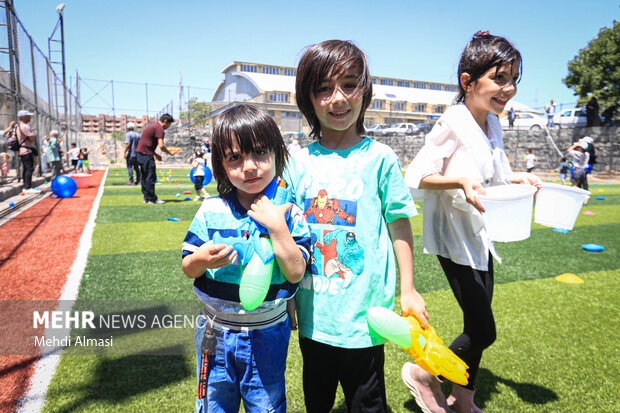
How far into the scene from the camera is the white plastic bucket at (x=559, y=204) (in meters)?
2.43

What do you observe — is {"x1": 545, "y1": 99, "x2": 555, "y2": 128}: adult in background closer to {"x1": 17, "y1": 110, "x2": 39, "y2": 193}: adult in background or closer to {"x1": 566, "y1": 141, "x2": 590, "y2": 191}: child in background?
{"x1": 566, "y1": 141, "x2": 590, "y2": 191}: child in background

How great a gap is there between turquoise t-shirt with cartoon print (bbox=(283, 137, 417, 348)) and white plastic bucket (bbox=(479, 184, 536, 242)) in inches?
25.2

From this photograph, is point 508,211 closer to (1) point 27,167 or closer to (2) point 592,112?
(1) point 27,167

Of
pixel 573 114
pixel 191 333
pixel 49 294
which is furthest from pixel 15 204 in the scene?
pixel 573 114

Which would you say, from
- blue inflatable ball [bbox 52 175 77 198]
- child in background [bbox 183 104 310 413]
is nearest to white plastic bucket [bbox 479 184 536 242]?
child in background [bbox 183 104 310 413]

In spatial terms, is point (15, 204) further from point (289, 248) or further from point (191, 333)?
point (289, 248)

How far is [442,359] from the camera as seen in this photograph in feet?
5.21

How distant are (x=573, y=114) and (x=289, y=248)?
112 ft

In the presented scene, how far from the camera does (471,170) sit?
6.97ft

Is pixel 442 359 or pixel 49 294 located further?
pixel 49 294

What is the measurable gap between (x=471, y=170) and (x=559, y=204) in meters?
0.79

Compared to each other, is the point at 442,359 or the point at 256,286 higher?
the point at 256,286

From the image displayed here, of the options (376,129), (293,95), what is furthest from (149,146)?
(293,95)

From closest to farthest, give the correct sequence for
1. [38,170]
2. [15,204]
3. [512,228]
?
[512,228] < [15,204] < [38,170]
